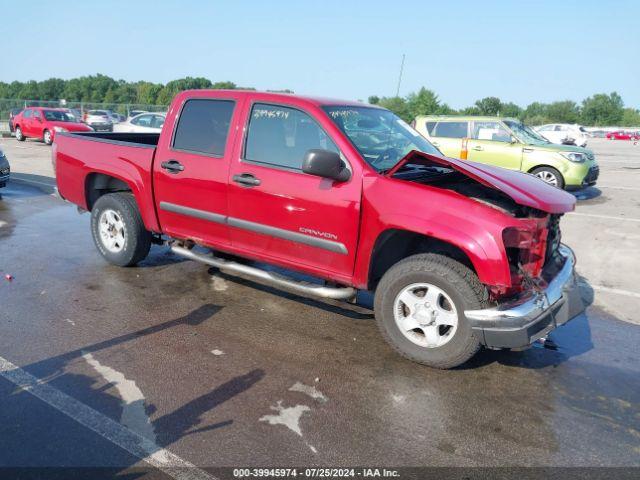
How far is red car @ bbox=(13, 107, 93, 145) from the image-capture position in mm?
21922

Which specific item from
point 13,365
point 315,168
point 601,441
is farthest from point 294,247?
point 601,441

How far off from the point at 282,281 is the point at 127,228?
218 centimetres

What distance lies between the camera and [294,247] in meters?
4.31

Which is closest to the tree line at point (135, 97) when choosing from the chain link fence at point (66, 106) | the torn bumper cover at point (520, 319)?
the chain link fence at point (66, 106)

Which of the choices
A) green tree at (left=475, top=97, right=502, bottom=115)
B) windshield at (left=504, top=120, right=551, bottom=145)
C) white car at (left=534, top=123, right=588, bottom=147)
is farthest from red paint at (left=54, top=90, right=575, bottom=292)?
green tree at (left=475, top=97, right=502, bottom=115)

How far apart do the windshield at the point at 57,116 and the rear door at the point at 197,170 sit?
2028 cm

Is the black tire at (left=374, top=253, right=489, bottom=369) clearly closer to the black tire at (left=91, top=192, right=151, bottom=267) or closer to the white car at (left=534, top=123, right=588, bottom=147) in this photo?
the black tire at (left=91, top=192, right=151, bottom=267)

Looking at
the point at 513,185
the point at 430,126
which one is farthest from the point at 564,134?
the point at 513,185

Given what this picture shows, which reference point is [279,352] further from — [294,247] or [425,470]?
[425,470]

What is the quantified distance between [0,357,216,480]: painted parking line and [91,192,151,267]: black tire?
217cm

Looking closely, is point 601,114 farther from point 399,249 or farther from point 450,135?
point 399,249

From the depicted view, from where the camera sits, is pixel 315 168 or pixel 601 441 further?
pixel 315 168

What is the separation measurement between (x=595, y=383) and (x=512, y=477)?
141 centimetres

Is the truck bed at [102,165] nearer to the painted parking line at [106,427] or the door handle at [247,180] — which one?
the door handle at [247,180]
